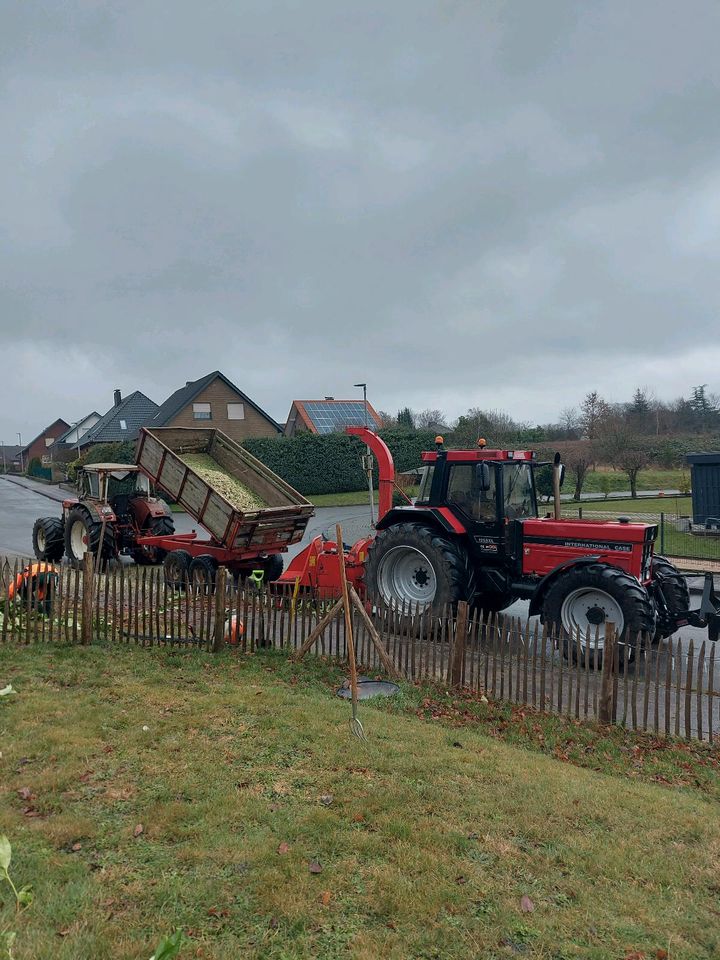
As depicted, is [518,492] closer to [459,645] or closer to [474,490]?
[474,490]

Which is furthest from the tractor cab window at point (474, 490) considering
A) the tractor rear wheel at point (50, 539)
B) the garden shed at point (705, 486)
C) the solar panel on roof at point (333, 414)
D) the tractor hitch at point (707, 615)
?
the solar panel on roof at point (333, 414)

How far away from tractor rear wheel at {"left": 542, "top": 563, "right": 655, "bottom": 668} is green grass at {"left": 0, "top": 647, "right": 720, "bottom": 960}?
6.35ft

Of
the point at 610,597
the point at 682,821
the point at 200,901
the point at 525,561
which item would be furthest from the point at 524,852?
the point at 525,561

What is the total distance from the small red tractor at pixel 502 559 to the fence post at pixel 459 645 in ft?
4.60

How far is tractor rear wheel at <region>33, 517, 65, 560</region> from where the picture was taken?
1611cm

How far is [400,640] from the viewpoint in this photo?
7867 mm

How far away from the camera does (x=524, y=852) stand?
4164mm

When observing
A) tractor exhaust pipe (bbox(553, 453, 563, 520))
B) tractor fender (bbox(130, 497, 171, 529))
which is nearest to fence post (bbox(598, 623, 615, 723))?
tractor exhaust pipe (bbox(553, 453, 563, 520))

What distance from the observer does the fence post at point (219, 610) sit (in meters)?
8.36

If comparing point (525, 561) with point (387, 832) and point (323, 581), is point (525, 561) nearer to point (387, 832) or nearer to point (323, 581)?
point (323, 581)

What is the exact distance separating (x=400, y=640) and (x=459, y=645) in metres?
0.77

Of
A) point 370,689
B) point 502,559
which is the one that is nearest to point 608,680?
point 370,689

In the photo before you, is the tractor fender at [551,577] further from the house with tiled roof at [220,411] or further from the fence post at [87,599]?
Answer: the house with tiled roof at [220,411]

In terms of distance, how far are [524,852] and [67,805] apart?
302 centimetres
